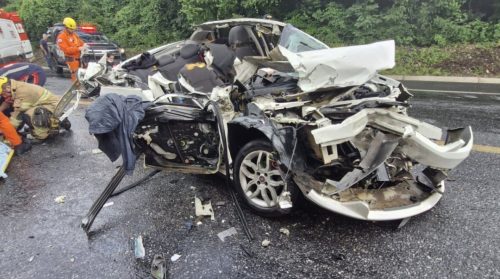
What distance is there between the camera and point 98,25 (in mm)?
17141

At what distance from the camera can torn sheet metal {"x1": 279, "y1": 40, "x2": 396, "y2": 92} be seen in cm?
339

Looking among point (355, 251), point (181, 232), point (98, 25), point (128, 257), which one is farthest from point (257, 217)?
point (98, 25)

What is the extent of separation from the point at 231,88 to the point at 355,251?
190 centimetres

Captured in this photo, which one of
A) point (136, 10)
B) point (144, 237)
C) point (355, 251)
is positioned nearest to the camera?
point (355, 251)

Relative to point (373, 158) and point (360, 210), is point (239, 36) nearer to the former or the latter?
point (373, 158)

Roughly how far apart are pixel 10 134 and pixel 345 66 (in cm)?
490

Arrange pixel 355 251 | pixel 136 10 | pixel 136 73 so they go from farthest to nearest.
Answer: pixel 136 10 < pixel 136 73 < pixel 355 251

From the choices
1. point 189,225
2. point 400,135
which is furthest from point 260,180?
point 400,135

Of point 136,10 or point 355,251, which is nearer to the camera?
point 355,251

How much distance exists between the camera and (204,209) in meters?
3.54

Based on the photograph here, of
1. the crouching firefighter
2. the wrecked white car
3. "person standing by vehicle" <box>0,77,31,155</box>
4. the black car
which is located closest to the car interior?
the wrecked white car

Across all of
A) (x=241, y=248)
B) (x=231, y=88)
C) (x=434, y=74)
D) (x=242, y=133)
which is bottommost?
(x=434, y=74)

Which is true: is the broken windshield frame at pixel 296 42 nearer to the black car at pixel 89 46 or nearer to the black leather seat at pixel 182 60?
the black leather seat at pixel 182 60

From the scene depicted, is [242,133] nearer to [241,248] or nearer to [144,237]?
[241,248]
